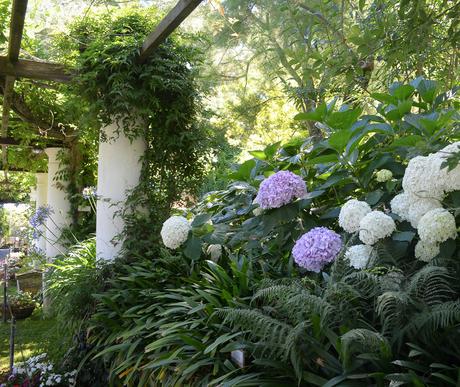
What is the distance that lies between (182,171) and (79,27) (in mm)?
1467

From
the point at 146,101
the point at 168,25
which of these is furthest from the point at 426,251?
the point at 146,101

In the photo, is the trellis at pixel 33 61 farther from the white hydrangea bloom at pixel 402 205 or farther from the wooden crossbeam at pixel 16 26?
the white hydrangea bloom at pixel 402 205

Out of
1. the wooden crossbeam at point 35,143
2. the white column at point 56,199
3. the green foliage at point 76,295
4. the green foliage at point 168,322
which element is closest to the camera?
the green foliage at point 168,322

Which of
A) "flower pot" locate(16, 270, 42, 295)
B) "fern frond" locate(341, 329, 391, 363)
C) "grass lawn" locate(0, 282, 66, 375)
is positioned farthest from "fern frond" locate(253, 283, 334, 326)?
"flower pot" locate(16, 270, 42, 295)

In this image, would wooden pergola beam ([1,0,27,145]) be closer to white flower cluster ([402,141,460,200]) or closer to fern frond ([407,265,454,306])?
white flower cluster ([402,141,460,200])

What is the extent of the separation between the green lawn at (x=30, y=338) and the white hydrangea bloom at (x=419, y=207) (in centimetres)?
272

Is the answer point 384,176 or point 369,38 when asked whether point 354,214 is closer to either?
point 384,176

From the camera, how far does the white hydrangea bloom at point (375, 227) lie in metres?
1.55

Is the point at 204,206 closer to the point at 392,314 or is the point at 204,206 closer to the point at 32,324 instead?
the point at 392,314

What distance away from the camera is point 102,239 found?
141 inches

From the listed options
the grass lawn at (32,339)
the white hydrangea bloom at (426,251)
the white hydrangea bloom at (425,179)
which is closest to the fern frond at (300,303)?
the white hydrangea bloom at (426,251)

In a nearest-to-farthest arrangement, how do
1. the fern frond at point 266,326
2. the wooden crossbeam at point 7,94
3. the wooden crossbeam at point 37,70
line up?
the fern frond at point 266,326 < the wooden crossbeam at point 37,70 < the wooden crossbeam at point 7,94

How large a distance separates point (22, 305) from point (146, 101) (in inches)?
153

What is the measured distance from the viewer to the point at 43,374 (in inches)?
108
